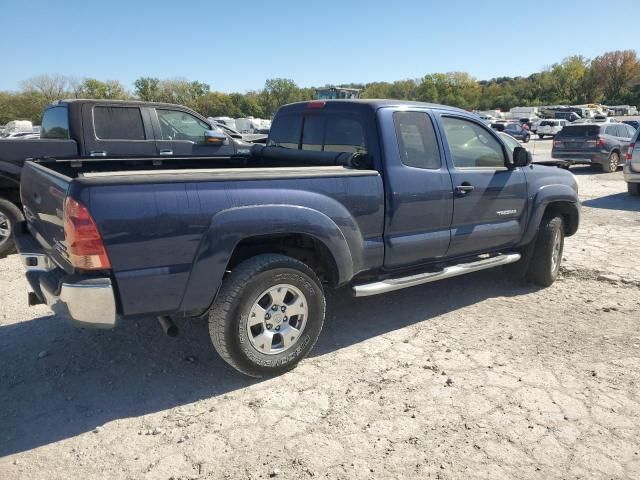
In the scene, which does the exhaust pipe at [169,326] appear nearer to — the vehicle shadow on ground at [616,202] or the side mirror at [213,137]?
the side mirror at [213,137]

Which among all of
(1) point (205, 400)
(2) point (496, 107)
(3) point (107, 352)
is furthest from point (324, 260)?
(2) point (496, 107)

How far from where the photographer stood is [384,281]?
12.7 feet

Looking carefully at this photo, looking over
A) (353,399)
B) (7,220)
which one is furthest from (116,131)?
(353,399)

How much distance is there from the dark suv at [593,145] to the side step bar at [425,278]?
13.1 meters

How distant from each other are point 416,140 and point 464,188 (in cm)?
60

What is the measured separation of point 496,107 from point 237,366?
331 feet

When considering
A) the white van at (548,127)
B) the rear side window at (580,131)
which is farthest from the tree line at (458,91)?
the rear side window at (580,131)

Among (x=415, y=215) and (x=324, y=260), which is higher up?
(x=415, y=215)

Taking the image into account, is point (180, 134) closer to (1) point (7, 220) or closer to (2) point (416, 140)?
(1) point (7, 220)

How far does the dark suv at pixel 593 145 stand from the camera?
620 inches

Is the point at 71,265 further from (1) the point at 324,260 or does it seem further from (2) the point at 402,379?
(2) the point at 402,379

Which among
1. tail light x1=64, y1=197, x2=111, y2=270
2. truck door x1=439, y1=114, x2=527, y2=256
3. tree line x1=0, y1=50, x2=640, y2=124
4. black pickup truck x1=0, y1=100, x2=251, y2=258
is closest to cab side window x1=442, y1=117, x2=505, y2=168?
truck door x1=439, y1=114, x2=527, y2=256

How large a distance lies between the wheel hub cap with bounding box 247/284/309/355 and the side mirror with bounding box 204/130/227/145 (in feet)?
16.8

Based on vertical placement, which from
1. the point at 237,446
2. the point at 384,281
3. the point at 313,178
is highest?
the point at 313,178
